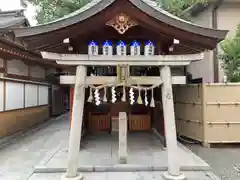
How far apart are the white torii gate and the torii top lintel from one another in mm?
448

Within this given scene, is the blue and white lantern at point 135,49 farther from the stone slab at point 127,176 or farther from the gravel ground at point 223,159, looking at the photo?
the gravel ground at point 223,159

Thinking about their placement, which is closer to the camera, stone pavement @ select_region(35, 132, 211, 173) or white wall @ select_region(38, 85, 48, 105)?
stone pavement @ select_region(35, 132, 211, 173)

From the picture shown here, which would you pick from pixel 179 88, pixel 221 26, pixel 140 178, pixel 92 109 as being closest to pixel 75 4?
pixel 92 109

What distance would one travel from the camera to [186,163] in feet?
19.4

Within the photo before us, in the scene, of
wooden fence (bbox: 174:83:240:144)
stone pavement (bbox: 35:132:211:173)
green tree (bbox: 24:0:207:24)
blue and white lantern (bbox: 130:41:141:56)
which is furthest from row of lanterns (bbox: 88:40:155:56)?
green tree (bbox: 24:0:207:24)

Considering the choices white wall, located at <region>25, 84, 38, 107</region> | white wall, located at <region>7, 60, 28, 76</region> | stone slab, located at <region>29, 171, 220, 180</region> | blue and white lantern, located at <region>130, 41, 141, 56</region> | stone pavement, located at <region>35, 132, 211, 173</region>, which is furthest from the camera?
white wall, located at <region>25, 84, 38, 107</region>

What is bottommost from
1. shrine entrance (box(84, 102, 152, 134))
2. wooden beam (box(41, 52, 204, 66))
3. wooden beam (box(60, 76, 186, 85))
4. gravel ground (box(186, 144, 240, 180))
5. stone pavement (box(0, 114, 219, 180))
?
gravel ground (box(186, 144, 240, 180))

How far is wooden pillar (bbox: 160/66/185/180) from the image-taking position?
487 centimetres

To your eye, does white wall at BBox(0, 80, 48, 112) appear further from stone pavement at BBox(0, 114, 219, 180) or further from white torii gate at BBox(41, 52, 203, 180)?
white torii gate at BBox(41, 52, 203, 180)

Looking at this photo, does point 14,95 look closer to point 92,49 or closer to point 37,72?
point 37,72

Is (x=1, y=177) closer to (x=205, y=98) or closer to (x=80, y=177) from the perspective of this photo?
(x=80, y=177)

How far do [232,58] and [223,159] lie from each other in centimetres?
361

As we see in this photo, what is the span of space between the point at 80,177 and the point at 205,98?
211 inches

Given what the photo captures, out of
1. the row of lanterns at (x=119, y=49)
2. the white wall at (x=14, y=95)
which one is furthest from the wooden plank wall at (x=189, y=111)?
the white wall at (x=14, y=95)
